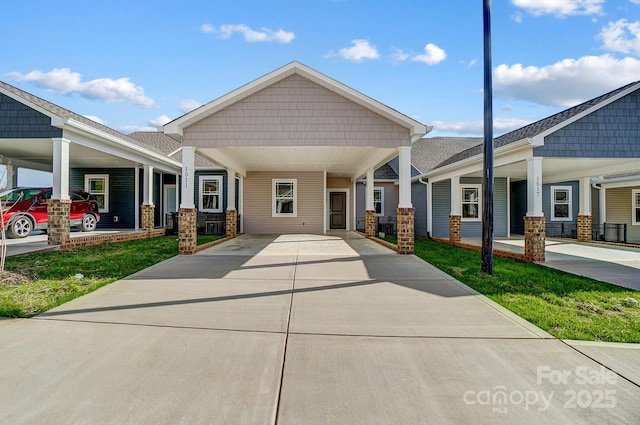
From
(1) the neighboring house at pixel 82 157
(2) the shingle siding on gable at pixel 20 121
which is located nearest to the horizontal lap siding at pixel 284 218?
(1) the neighboring house at pixel 82 157

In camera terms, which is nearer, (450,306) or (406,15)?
(450,306)

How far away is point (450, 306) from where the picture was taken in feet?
15.2

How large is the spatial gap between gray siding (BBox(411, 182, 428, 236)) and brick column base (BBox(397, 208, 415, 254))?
7430 millimetres

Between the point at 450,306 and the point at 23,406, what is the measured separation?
4496mm

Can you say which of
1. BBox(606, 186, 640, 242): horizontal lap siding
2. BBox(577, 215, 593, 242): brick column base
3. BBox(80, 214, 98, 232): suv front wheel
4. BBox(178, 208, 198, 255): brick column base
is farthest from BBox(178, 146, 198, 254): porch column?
BBox(606, 186, 640, 242): horizontal lap siding

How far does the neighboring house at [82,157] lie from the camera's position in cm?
Answer: 865

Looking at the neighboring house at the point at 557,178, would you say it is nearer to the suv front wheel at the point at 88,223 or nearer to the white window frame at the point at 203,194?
the white window frame at the point at 203,194

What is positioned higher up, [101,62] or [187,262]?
[101,62]

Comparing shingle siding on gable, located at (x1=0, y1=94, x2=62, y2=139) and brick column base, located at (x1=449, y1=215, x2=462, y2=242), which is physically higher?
shingle siding on gable, located at (x1=0, y1=94, x2=62, y2=139)

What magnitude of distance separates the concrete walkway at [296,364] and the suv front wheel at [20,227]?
849cm

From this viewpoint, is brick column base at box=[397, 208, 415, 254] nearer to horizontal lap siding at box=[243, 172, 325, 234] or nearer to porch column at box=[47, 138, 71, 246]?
horizontal lap siding at box=[243, 172, 325, 234]

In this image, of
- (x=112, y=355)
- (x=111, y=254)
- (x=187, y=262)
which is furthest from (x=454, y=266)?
(x=111, y=254)

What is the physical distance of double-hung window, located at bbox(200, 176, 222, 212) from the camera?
16172 millimetres

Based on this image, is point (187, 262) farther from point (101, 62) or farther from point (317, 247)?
point (101, 62)
